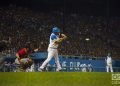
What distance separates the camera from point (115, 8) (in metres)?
46.6

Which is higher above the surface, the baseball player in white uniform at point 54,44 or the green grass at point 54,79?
the baseball player in white uniform at point 54,44

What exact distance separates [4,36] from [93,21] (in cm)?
1234

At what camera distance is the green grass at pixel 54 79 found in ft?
40.9

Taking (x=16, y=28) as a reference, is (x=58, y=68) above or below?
below

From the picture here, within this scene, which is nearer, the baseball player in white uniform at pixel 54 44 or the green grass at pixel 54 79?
the green grass at pixel 54 79

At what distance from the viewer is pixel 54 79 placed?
44.1ft

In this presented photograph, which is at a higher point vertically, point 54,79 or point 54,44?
point 54,44

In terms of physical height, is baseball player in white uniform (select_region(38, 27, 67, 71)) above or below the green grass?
above

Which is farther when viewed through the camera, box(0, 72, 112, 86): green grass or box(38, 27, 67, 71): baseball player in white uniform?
box(38, 27, 67, 71): baseball player in white uniform

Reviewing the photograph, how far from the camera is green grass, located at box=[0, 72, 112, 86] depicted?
490 inches

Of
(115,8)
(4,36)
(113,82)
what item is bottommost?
(113,82)

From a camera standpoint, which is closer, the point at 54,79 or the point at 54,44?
the point at 54,79

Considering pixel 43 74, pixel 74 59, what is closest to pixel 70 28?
pixel 74 59

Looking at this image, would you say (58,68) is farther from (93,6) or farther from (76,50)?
(93,6)
